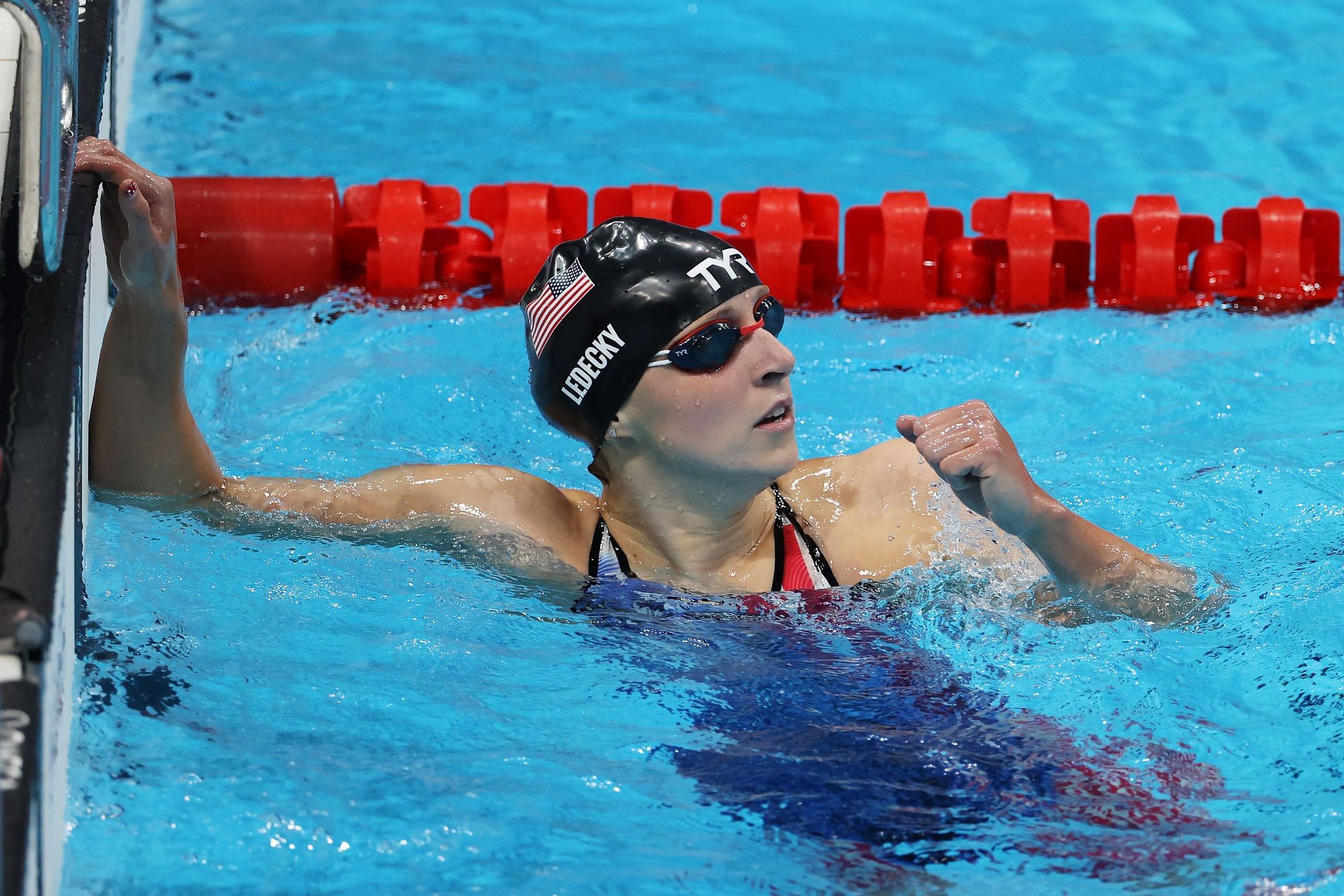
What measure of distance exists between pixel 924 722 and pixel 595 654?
25.5 inches

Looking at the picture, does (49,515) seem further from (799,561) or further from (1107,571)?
(1107,571)

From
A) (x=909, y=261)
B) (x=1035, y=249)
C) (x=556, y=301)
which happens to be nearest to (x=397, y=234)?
(x=909, y=261)

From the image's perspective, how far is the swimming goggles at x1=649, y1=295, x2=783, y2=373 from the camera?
2.85m

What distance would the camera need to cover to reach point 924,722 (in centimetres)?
271

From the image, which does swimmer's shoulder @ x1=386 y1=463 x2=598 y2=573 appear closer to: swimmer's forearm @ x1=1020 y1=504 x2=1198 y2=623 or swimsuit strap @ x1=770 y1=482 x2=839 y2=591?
swimsuit strap @ x1=770 y1=482 x2=839 y2=591

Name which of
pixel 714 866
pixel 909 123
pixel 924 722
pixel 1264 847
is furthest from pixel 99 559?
pixel 909 123

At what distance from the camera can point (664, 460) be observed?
9.73ft

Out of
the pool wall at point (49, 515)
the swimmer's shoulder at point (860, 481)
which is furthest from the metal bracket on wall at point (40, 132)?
the swimmer's shoulder at point (860, 481)

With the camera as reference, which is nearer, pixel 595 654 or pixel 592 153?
pixel 595 654

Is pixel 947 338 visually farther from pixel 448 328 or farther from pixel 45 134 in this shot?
pixel 45 134

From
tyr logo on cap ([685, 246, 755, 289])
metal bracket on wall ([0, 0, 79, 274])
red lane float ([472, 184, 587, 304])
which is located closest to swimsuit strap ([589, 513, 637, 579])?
tyr logo on cap ([685, 246, 755, 289])

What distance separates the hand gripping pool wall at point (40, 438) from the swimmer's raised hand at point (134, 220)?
6cm

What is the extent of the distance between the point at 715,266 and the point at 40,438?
126 centimetres

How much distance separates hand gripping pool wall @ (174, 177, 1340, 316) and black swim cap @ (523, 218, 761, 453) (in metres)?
2.12
